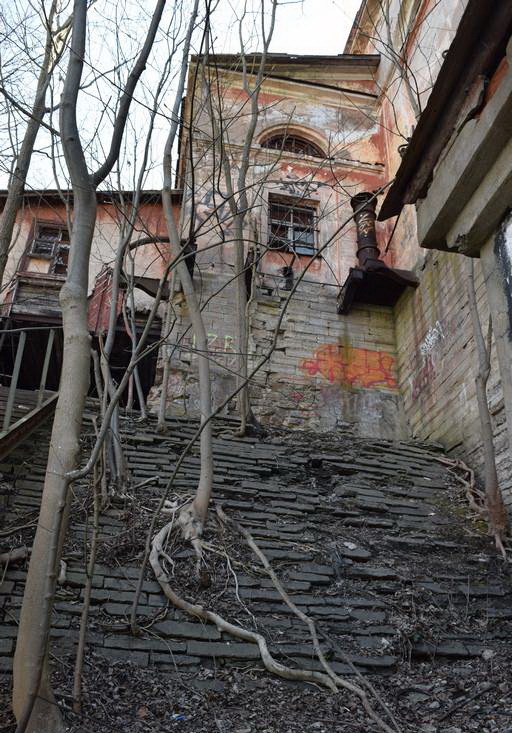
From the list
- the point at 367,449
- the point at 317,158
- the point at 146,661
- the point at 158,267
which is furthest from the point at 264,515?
the point at 317,158

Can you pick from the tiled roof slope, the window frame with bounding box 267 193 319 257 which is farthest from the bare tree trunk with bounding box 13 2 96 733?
the window frame with bounding box 267 193 319 257

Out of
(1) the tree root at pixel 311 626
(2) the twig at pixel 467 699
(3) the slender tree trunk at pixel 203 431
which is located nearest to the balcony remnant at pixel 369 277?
(3) the slender tree trunk at pixel 203 431

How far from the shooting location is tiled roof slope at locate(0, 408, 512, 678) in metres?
3.93

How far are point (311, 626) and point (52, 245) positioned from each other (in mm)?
11151

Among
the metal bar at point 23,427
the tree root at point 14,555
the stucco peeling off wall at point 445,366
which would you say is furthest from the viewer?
the stucco peeling off wall at point 445,366

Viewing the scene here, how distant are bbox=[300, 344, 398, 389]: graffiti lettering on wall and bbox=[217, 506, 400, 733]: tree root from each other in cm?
560

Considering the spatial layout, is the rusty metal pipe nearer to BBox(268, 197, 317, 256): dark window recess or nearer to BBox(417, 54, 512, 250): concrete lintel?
BBox(268, 197, 317, 256): dark window recess

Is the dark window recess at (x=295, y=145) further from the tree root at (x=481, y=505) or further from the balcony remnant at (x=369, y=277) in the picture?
the tree root at (x=481, y=505)

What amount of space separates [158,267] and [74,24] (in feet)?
28.7

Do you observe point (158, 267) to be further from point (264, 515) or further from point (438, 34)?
point (264, 515)

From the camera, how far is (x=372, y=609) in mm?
4496

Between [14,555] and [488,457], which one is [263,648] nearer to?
[14,555]

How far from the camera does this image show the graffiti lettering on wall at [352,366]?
35.3 ft

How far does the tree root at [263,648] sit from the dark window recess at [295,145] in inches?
408
